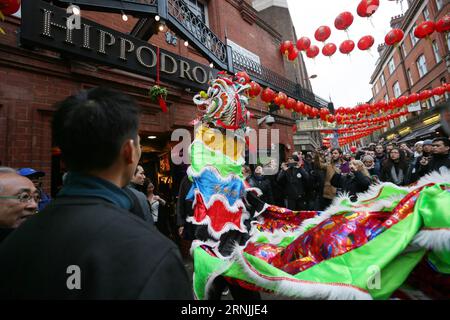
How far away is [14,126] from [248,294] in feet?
14.0

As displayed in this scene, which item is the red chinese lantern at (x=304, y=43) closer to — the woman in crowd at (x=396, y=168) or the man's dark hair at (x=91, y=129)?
the woman in crowd at (x=396, y=168)

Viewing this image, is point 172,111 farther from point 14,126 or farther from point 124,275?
point 124,275

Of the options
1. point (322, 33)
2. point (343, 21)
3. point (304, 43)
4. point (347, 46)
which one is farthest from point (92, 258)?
point (347, 46)

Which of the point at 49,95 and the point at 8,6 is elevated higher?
the point at 8,6

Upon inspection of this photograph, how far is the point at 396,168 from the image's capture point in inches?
213

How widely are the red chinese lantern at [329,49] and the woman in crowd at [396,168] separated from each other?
4855 mm

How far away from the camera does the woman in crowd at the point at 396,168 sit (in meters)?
5.28

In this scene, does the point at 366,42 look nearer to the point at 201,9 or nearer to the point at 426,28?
the point at 426,28

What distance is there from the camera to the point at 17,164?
3918 millimetres

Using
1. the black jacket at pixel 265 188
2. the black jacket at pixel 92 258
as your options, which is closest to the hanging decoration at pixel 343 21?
the black jacket at pixel 265 188

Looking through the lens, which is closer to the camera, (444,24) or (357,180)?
(357,180)

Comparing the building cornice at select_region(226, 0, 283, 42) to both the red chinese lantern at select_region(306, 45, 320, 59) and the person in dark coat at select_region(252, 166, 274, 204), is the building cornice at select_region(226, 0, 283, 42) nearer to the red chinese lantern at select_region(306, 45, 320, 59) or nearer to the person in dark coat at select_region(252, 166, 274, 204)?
the red chinese lantern at select_region(306, 45, 320, 59)

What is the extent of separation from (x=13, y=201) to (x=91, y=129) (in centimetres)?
121
